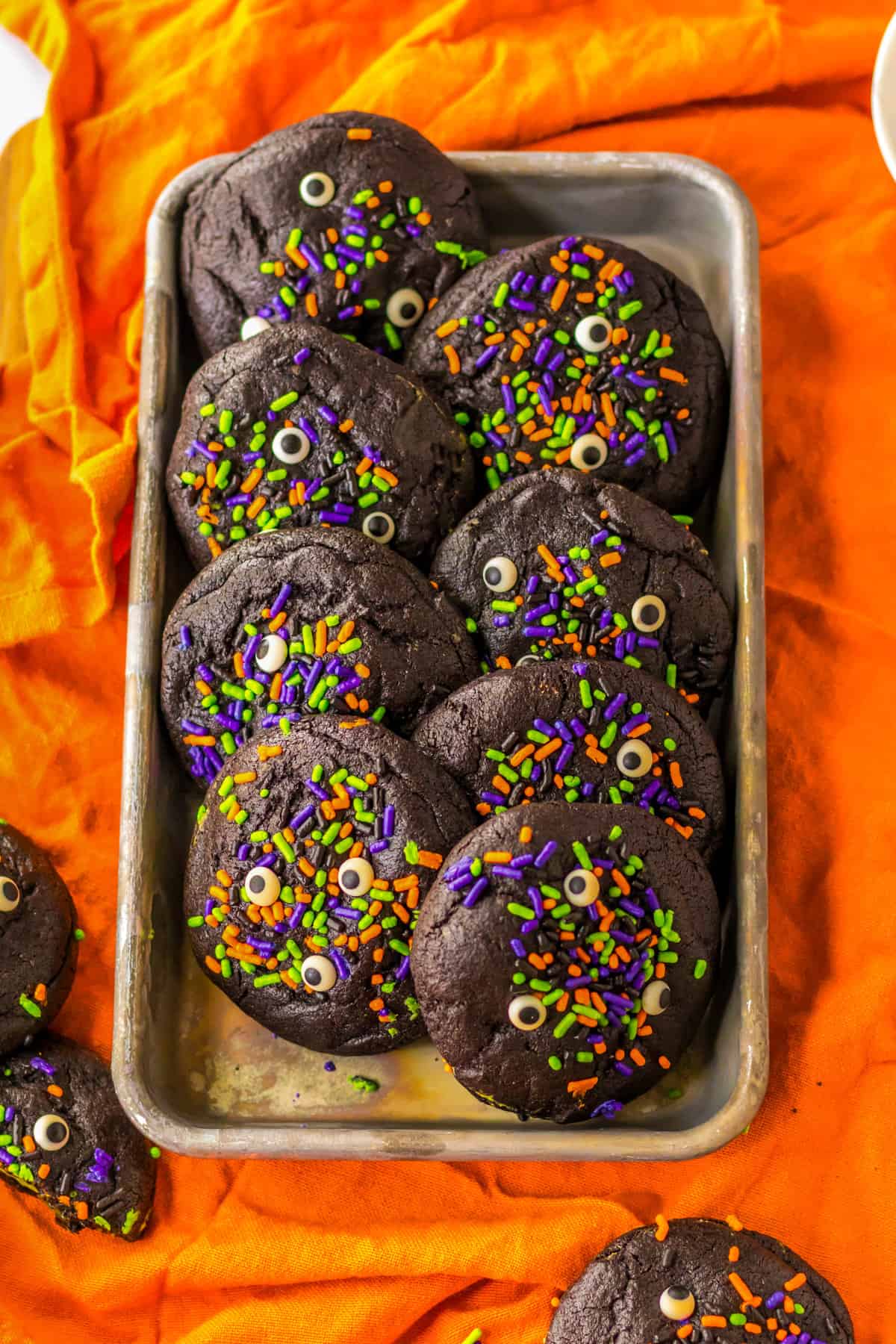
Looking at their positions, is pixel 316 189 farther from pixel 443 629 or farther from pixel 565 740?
pixel 565 740

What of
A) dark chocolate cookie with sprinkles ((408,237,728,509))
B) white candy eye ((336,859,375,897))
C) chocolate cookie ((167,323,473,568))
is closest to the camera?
white candy eye ((336,859,375,897))

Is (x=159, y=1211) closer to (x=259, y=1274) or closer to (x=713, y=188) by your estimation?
(x=259, y=1274)

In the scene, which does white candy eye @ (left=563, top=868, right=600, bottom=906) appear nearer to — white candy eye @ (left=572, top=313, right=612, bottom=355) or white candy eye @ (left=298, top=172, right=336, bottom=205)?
white candy eye @ (left=572, top=313, right=612, bottom=355)

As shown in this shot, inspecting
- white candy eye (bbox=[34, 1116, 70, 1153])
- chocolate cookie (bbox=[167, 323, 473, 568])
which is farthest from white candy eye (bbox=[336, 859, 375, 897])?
white candy eye (bbox=[34, 1116, 70, 1153])

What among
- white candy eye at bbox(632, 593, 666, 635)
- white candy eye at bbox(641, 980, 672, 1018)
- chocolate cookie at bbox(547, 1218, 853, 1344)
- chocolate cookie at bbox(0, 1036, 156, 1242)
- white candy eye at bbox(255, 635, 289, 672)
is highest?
white candy eye at bbox(255, 635, 289, 672)

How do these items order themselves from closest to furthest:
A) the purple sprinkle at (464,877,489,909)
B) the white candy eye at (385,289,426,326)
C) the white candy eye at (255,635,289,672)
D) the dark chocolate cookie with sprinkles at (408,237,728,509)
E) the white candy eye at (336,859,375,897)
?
the purple sprinkle at (464,877,489,909)
the white candy eye at (336,859,375,897)
the white candy eye at (255,635,289,672)
the dark chocolate cookie with sprinkles at (408,237,728,509)
the white candy eye at (385,289,426,326)

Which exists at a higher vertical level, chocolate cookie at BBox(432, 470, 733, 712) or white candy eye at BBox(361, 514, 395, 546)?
white candy eye at BBox(361, 514, 395, 546)

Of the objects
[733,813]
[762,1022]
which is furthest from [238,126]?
[762,1022]

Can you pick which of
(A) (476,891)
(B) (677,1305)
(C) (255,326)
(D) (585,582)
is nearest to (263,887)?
(A) (476,891)
